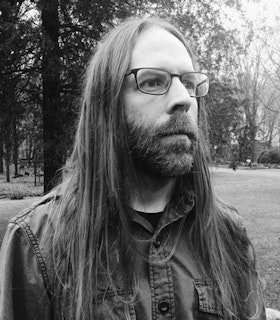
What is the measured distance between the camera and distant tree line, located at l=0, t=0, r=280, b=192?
20.4 ft

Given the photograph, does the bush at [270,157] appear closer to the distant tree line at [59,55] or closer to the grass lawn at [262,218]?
the grass lawn at [262,218]

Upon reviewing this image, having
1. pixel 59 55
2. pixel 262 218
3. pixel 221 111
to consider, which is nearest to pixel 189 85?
pixel 59 55

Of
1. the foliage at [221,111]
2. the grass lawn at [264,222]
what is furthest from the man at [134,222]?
the foliage at [221,111]

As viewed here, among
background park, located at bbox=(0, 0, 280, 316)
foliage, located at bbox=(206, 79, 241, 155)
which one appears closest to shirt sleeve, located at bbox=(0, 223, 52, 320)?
background park, located at bbox=(0, 0, 280, 316)

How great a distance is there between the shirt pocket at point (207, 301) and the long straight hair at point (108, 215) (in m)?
0.03

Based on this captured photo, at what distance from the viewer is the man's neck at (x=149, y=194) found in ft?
4.77

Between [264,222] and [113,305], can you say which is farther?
[264,222]

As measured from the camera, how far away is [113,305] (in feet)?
4.24

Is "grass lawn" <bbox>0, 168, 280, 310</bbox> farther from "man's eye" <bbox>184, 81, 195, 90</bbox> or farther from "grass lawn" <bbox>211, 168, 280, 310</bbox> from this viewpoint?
"man's eye" <bbox>184, 81, 195, 90</bbox>

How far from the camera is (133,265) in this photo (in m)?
1.33

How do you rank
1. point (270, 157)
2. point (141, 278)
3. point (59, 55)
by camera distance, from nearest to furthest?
point (141, 278) → point (59, 55) → point (270, 157)

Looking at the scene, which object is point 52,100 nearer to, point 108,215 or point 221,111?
point 221,111

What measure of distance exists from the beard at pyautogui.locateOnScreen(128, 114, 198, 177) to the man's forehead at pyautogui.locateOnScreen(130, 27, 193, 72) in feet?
0.70

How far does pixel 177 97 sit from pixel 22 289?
86 centimetres
